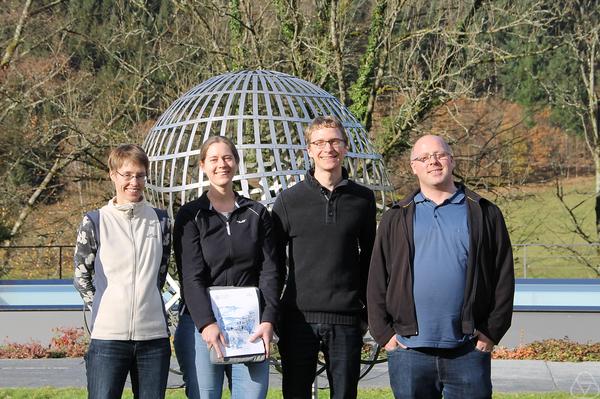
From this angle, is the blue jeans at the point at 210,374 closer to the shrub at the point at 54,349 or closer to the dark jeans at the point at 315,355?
the dark jeans at the point at 315,355

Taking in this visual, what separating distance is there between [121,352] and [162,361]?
6.7 inches

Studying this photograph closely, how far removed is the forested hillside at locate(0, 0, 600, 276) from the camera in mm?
11398

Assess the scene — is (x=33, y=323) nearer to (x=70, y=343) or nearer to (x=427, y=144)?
(x=70, y=343)

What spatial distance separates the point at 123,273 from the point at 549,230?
45.8ft

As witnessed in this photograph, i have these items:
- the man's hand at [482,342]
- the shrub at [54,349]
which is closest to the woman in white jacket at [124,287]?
the man's hand at [482,342]

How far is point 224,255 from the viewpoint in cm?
354

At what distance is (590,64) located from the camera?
1599cm

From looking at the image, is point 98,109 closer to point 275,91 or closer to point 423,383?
point 275,91

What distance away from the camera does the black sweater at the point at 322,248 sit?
3.59 meters

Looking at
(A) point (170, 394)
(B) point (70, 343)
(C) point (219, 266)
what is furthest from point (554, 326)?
(C) point (219, 266)

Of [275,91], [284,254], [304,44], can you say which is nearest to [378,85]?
[304,44]

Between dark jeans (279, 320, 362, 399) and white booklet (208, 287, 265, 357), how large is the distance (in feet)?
0.58

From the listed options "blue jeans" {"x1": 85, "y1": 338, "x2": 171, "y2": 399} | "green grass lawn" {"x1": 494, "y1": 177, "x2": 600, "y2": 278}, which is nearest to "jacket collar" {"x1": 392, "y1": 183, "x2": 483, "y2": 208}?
"blue jeans" {"x1": 85, "y1": 338, "x2": 171, "y2": 399}

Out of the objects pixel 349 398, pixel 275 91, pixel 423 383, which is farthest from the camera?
pixel 275 91
